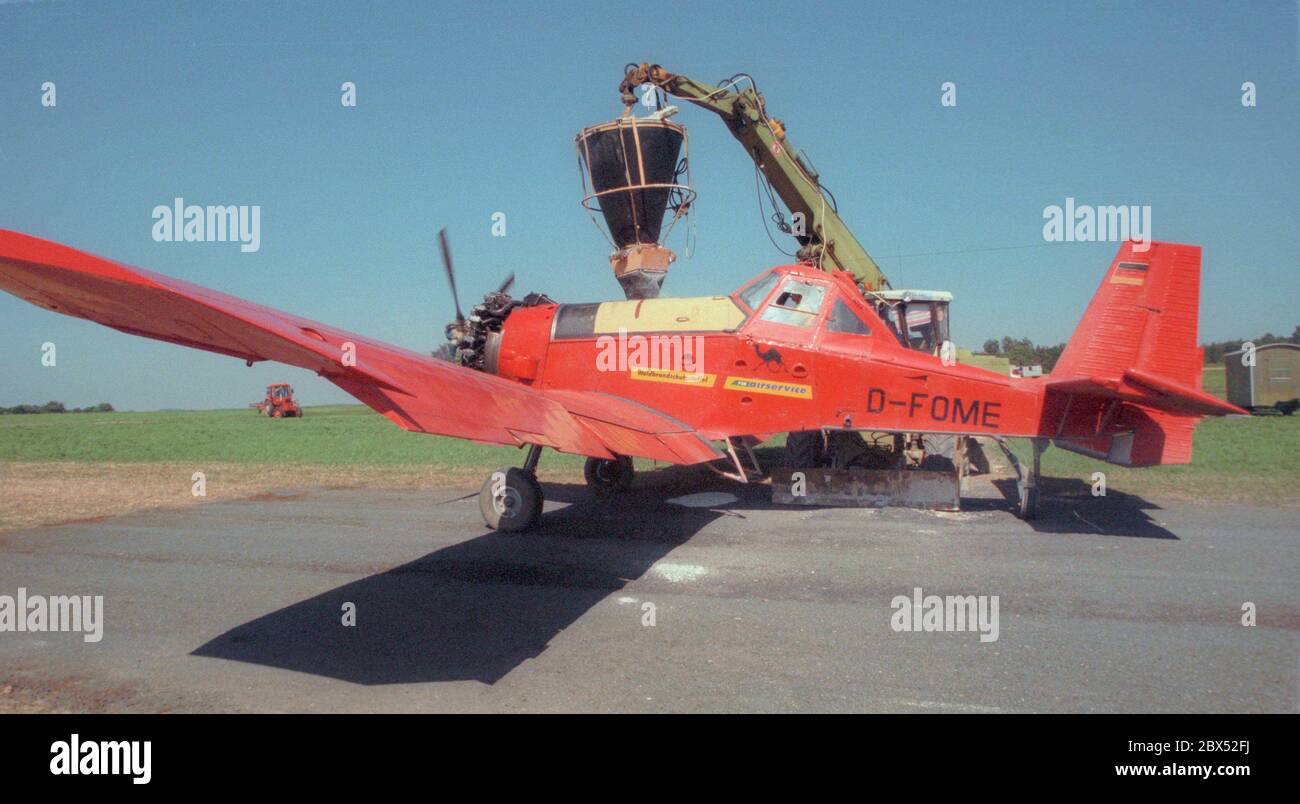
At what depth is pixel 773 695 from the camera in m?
3.98

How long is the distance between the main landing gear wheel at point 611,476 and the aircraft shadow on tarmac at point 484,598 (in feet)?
4.94

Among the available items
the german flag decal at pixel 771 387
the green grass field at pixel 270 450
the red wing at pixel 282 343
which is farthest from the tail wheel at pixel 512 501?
the green grass field at pixel 270 450

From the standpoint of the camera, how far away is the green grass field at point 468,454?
11.6m

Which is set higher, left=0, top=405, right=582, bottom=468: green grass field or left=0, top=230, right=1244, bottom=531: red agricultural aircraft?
left=0, top=230, right=1244, bottom=531: red agricultural aircraft

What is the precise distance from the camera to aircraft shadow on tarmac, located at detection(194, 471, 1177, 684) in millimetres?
4594

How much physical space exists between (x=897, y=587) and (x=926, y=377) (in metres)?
3.43

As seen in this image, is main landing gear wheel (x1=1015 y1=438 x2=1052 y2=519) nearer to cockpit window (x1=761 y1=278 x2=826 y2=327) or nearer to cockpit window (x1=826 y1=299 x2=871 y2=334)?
cockpit window (x1=826 y1=299 x2=871 y2=334)

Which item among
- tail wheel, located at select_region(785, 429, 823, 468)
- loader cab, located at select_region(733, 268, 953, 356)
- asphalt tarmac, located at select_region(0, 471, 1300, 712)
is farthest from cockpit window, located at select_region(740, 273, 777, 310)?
tail wheel, located at select_region(785, 429, 823, 468)

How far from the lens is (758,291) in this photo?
946cm

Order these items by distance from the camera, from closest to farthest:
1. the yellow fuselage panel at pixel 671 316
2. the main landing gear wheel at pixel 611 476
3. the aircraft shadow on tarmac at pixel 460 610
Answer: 1. the aircraft shadow on tarmac at pixel 460 610
2. the yellow fuselage panel at pixel 671 316
3. the main landing gear wheel at pixel 611 476

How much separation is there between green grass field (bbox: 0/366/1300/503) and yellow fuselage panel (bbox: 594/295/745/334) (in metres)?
5.11

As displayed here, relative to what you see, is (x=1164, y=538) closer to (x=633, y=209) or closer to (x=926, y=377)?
(x=926, y=377)

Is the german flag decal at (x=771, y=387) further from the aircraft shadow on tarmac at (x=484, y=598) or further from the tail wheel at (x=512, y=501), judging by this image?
the tail wheel at (x=512, y=501)
